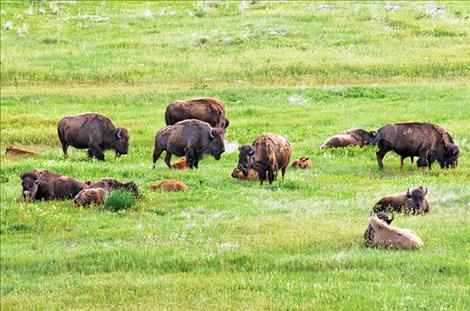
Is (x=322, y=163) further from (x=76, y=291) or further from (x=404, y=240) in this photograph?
(x=76, y=291)

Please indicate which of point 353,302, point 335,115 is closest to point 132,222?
point 353,302

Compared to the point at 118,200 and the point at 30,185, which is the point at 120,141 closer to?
the point at 30,185

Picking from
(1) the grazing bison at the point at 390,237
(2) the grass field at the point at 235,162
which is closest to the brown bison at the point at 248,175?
(2) the grass field at the point at 235,162

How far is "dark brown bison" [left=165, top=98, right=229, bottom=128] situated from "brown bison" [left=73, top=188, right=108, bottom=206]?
30.0ft

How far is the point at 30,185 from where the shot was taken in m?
22.8

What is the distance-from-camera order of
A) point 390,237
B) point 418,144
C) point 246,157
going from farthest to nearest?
point 418,144 < point 246,157 < point 390,237

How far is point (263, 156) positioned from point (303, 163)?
10.1ft

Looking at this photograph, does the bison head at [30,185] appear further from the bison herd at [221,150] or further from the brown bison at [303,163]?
the brown bison at [303,163]

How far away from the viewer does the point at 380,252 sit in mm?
16766

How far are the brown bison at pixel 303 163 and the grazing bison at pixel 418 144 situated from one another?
6.19ft

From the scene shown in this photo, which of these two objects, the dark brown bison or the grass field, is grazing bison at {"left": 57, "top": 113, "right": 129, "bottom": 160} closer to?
the grass field

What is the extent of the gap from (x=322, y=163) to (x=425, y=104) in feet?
32.1

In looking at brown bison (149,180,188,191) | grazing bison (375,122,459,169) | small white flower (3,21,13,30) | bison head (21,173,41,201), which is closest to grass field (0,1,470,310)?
brown bison (149,180,188,191)

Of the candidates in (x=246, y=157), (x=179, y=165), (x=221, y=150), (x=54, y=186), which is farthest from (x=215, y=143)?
(x=54, y=186)
